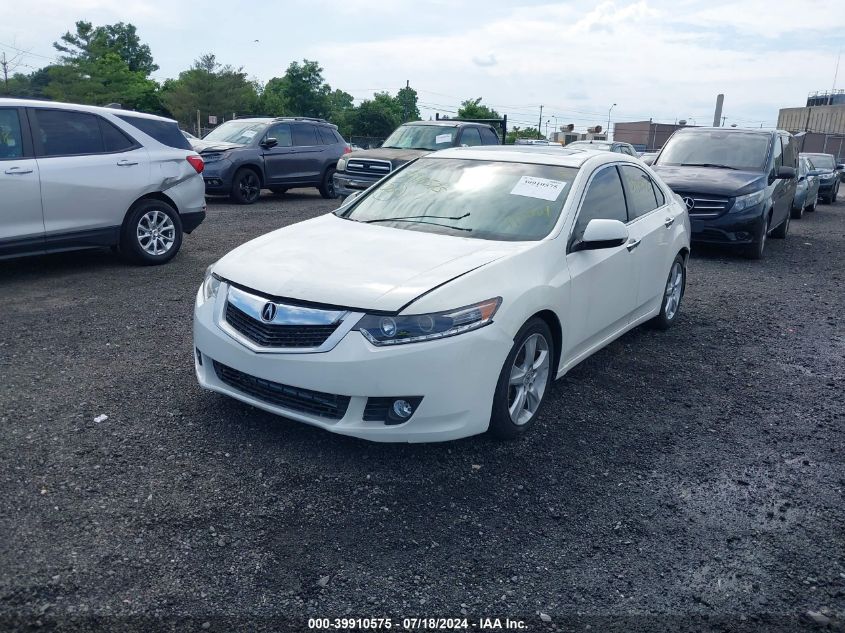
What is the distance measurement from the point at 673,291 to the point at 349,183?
915cm

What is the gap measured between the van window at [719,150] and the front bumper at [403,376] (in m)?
9.36

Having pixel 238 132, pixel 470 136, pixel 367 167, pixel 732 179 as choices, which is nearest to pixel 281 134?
pixel 238 132

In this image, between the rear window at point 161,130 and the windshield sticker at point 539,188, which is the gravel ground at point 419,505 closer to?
the windshield sticker at point 539,188

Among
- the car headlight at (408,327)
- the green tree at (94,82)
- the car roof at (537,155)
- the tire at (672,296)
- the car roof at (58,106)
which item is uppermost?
the green tree at (94,82)

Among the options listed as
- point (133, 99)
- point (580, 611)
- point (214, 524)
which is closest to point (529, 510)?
point (580, 611)

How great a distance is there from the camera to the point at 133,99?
7050 cm

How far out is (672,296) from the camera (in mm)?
6754

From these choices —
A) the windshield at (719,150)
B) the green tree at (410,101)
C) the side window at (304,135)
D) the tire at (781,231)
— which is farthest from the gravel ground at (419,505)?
the green tree at (410,101)

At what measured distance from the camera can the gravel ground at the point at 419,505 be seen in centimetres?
282

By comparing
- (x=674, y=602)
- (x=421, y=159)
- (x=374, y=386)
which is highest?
(x=421, y=159)

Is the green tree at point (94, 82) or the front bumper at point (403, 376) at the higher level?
the green tree at point (94, 82)

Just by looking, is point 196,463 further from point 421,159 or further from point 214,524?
point 421,159

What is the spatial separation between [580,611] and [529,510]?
749mm

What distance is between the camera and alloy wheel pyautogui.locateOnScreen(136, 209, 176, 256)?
8.45 meters
